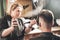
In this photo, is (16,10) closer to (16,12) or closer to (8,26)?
(16,12)

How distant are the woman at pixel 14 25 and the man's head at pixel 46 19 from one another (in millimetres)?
63

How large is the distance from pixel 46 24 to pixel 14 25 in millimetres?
250

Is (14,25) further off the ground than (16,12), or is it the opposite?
(16,12)

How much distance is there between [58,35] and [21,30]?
291 mm

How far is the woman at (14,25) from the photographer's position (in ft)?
3.26

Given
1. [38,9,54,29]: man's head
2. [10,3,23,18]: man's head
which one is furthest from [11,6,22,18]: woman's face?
[38,9,54,29]: man's head

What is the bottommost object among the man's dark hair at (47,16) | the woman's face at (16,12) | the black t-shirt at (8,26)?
the black t-shirt at (8,26)

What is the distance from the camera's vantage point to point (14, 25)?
1004 millimetres

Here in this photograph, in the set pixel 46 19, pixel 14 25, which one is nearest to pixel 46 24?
pixel 46 19

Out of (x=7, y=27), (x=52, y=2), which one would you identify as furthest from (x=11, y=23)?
(x=52, y=2)

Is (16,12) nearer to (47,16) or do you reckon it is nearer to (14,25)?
(14,25)

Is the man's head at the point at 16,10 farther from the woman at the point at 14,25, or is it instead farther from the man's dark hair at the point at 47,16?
the man's dark hair at the point at 47,16

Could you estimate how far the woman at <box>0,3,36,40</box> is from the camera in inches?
39.1

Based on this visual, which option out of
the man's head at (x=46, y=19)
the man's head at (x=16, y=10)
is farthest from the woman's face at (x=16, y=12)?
the man's head at (x=46, y=19)
